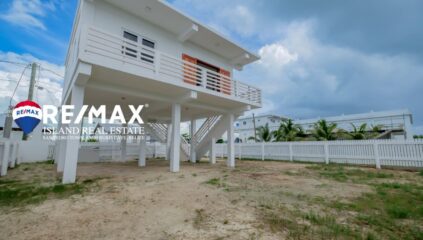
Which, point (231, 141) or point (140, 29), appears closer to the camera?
point (140, 29)

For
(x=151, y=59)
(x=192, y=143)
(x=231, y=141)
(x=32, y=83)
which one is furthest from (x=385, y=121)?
(x=32, y=83)

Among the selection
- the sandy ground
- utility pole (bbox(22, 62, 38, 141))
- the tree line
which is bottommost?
the sandy ground

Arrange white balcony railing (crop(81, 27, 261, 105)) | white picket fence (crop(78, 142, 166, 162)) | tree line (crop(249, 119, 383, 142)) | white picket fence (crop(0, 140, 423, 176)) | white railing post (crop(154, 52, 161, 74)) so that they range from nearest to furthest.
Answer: white balcony railing (crop(81, 27, 261, 105)), white railing post (crop(154, 52, 161, 74)), white picket fence (crop(0, 140, 423, 176)), white picket fence (crop(78, 142, 166, 162)), tree line (crop(249, 119, 383, 142))

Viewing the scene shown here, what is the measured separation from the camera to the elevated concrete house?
6000 mm

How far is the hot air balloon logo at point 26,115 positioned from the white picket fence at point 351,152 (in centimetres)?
1655

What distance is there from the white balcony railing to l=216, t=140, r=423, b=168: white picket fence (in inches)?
221

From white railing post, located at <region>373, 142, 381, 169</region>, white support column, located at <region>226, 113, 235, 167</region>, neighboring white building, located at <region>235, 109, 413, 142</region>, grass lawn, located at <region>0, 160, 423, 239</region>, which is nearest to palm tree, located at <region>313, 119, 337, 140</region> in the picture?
neighboring white building, located at <region>235, 109, 413, 142</region>

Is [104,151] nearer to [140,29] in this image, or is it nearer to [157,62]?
[140,29]

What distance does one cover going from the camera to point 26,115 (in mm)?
11867

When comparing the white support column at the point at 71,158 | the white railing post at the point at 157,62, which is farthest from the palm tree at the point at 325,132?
the white support column at the point at 71,158

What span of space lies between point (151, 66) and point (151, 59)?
270 mm

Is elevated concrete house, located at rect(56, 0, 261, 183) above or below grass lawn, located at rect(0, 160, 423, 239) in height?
above

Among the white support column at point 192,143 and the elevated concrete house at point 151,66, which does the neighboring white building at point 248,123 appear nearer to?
A: the white support column at point 192,143

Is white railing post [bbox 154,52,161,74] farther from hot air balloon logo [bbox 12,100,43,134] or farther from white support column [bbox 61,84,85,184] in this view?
hot air balloon logo [bbox 12,100,43,134]
